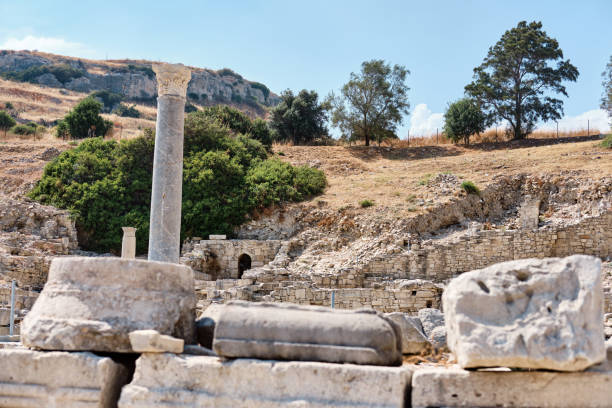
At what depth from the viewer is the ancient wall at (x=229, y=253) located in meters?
23.7

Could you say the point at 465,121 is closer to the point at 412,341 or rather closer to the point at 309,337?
the point at 412,341

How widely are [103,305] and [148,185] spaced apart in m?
24.0

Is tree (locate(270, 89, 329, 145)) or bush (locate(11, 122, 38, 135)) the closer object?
tree (locate(270, 89, 329, 145))

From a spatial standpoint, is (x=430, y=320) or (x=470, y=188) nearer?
(x=430, y=320)

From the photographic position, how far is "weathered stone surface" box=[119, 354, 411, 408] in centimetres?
362

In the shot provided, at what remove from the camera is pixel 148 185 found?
27.5 meters

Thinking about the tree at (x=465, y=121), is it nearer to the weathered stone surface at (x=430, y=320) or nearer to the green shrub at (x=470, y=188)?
the green shrub at (x=470, y=188)

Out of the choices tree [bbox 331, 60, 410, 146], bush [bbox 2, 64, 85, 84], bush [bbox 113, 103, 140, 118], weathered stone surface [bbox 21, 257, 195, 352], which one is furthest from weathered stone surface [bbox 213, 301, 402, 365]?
bush [bbox 2, 64, 85, 84]

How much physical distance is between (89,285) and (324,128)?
118ft

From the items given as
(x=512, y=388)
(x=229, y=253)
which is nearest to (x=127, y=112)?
(x=229, y=253)

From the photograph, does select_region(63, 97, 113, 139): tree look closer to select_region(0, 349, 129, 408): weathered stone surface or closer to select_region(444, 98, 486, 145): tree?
select_region(444, 98, 486, 145): tree

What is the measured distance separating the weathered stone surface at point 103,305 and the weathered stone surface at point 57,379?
0.29 ft

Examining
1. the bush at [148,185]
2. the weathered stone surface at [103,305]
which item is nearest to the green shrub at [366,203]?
the bush at [148,185]

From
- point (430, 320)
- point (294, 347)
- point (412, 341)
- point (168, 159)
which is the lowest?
point (430, 320)
